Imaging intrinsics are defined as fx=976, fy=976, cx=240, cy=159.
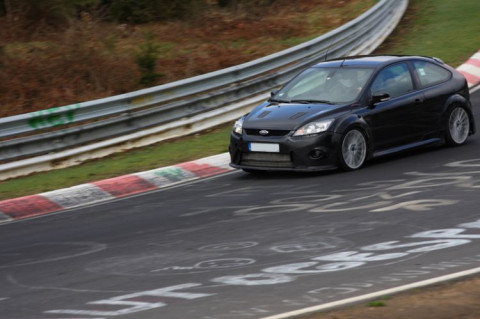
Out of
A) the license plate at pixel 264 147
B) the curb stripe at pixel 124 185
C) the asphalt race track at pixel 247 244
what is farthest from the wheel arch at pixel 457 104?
the curb stripe at pixel 124 185

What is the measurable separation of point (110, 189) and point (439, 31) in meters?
→ 14.0

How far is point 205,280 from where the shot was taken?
782 cm

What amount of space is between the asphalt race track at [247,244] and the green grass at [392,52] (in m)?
1.61

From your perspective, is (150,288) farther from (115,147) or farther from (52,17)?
(52,17)

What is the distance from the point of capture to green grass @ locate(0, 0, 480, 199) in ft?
45.2

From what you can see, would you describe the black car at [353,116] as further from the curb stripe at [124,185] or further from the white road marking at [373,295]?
the white road marking at [373,295]

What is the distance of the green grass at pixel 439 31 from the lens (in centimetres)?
2203

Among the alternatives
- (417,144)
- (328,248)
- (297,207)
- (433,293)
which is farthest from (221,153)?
(433,293)

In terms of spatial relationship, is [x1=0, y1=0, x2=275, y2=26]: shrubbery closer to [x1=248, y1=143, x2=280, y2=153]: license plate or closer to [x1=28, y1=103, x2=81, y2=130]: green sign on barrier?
[x1=28, y1=103, x2=81, y2=130]: green sign on barrier

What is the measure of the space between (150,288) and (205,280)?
1.49 feet

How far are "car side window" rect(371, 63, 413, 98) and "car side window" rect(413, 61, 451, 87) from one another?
22cm

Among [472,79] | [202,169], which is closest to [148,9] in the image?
[472,79]

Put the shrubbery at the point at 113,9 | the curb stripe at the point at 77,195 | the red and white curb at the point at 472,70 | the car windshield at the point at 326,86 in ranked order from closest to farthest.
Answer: the curb stripe at the point at 77,195, the car windshield at the point at 326,86, the red and white curb at the point at 472,70, the shrubbery at the point at 113,9

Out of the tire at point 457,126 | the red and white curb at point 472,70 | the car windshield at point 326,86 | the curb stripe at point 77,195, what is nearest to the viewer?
the curb stripe at point 77,195
